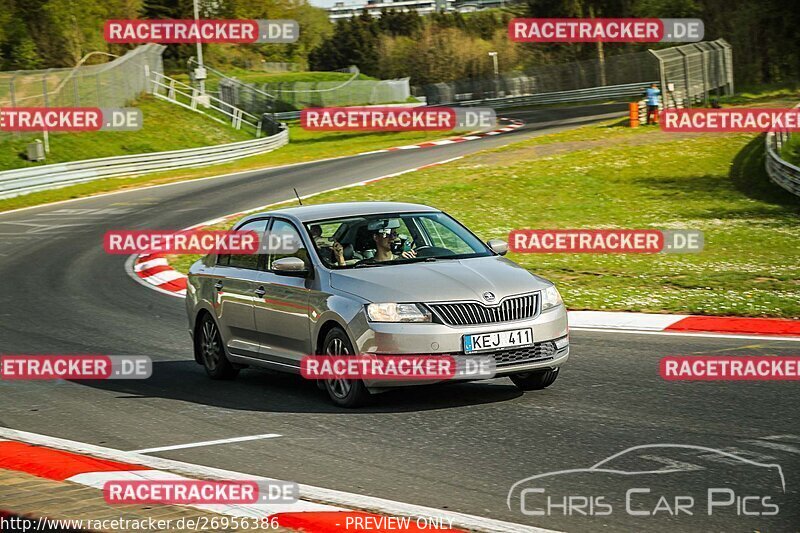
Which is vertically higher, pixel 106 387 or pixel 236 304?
pixel 236 304

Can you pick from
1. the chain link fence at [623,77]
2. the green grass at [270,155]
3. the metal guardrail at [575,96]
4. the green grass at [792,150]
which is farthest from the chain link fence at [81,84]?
the green grass at [792,150]

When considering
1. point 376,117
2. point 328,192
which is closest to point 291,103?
point 376,117

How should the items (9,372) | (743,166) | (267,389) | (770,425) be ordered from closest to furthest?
(770,425)
(267,389)
(9,372)
(743,166)

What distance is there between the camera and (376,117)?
6222 cm

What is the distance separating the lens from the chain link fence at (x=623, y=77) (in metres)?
46.4

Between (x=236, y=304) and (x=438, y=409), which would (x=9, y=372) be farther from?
(x=438, y=409)

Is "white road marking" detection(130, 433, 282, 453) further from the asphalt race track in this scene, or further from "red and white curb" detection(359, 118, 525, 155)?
"red and white curb" detection(359, 118, 525, 155)

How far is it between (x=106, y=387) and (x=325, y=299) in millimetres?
2867

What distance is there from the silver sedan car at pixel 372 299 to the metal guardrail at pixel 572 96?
202 feet

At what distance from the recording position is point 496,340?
888 cm

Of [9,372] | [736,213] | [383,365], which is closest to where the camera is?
[383,365]

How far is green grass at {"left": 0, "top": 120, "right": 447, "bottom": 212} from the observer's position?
34438 millimetres

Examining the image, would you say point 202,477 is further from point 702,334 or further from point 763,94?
point 763,94

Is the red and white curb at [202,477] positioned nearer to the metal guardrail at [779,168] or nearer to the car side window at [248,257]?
the car side window at [248,257]
